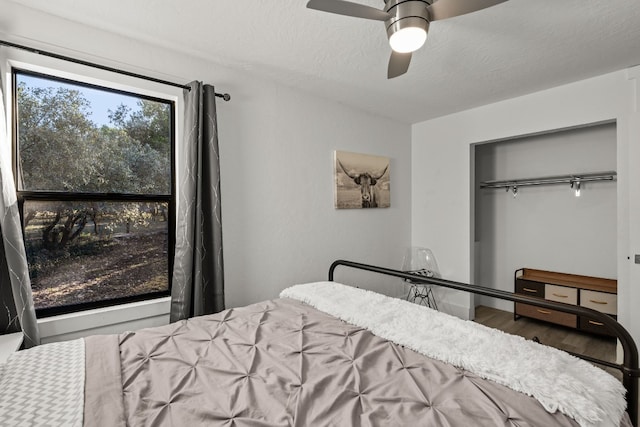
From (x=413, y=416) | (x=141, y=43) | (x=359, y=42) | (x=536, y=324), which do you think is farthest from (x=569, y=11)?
(x=536, y=324)

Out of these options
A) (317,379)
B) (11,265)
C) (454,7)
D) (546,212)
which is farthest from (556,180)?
(11,265)

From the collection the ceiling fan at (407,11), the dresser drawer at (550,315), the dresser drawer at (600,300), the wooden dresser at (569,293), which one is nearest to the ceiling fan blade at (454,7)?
the ceiling fan at (407,11)

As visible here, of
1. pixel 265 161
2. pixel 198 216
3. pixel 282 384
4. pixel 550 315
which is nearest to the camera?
pixel 282 384

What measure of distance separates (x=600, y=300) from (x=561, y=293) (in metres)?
0.30

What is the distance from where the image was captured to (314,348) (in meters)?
1.32

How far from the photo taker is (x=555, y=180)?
10.9 ft

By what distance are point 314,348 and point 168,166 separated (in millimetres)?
1759

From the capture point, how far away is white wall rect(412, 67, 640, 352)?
8.05 ft

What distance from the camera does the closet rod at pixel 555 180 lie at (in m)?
3.08

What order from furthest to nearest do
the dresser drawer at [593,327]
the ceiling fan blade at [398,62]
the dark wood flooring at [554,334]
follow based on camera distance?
the dresser drawer at [593,327] → the dark wood flooring at [554,334] → the ceiling fan blade at [398,62]

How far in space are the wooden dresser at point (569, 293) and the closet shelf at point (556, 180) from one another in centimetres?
103

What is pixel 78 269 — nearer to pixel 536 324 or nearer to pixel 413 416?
pixel 413 416

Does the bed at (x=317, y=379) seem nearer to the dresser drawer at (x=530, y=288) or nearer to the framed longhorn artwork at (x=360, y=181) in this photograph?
the framed longhorn artwork at (x=360, y=181)

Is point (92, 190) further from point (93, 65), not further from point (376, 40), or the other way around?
point (376, 40)
